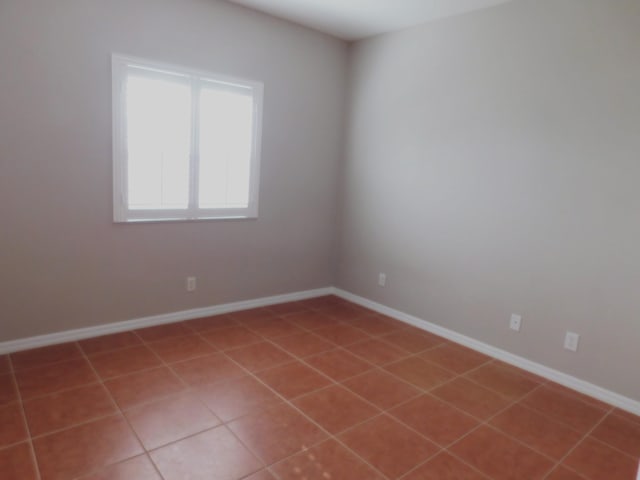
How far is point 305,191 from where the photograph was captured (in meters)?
4.11

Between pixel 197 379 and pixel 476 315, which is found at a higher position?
pixel 476 315

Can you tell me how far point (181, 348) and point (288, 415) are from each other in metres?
1.10

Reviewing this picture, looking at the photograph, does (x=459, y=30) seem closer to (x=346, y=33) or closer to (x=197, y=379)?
(x=346, y=33)

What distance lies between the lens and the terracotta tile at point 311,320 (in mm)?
3619

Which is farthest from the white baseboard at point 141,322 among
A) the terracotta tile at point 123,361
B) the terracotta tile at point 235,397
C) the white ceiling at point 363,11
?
the white ceiling at point 363,11

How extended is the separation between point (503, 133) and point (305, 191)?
1.81 m

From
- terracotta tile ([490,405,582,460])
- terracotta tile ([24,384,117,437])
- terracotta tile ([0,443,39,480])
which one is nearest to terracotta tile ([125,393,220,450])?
terracotta tile ([24,384,117,437])

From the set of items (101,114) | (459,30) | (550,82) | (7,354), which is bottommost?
(7,354)

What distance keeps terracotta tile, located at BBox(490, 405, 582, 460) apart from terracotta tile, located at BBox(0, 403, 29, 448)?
235cm

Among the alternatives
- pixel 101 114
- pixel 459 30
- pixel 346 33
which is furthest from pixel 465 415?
pixel 346 33

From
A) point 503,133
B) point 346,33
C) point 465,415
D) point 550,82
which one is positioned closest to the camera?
point 465,415

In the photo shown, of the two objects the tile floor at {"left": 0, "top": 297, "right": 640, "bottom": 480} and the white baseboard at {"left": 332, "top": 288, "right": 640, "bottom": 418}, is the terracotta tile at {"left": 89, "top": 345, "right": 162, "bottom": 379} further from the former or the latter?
the white baseboard at {"left": 332, "top": 288, "right": 640, "bottom": 418}

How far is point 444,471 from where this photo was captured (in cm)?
192

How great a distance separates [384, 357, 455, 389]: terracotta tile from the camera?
2754 millimetres
